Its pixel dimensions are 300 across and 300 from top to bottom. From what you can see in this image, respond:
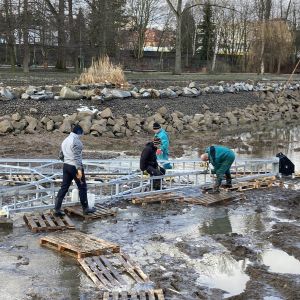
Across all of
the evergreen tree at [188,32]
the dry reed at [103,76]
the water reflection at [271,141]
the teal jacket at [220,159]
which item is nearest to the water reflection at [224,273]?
the teal jacket at [220,159]

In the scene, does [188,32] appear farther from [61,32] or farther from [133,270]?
[133,270]

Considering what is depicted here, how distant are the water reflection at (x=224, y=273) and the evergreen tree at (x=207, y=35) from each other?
186 feet

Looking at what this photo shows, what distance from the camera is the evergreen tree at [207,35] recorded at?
6406 centimetres

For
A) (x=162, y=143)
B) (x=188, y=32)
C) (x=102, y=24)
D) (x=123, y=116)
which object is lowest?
(x=123, y=116)

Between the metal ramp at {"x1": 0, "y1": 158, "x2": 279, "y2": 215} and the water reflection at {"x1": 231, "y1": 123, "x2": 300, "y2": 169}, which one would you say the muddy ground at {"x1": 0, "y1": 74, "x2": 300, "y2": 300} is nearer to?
the metal ramp at {"x1": 0, "y1": 158, "x2": 279, "y2": 215}

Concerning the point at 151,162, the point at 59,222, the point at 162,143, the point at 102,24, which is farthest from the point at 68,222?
the point at 102,24

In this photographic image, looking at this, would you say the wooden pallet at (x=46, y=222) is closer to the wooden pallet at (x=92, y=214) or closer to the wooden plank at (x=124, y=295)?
the wooden pallet at (x=92, y=214)

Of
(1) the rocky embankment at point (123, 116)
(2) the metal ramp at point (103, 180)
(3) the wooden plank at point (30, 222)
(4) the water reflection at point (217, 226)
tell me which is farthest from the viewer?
(1) the rocky embankment at point (123, 116)

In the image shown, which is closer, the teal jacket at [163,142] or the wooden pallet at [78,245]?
the wooden pallet at [78,245]

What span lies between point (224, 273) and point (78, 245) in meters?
2.26

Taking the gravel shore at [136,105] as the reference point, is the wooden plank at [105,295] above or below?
below

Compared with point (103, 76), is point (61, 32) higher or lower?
higher

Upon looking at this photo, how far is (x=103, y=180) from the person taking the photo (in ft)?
44.8

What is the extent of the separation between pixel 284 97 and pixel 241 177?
25152 mm
